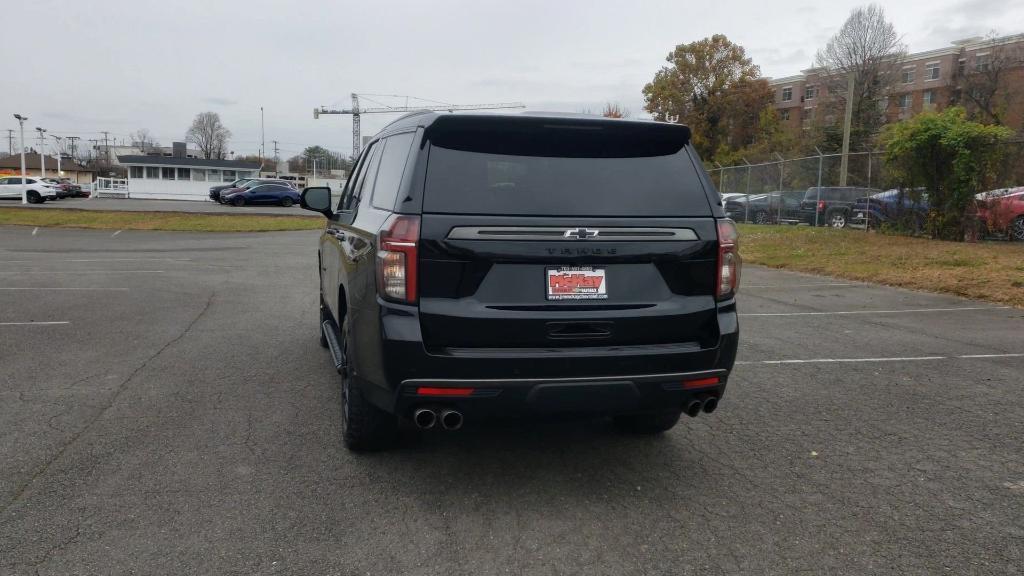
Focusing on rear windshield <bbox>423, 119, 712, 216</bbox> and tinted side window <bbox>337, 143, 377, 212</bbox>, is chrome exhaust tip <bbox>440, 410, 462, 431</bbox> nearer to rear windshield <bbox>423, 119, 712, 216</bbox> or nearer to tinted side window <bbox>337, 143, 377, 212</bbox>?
rear windshield <bbox>423, 119, 712, 216</bbox>

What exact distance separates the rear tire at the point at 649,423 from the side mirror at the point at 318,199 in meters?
2.94

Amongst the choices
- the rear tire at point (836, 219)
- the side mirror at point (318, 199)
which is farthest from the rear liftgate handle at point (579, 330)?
the rear tire at point (836, 219)

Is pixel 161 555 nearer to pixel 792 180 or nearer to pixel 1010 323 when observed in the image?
pixel 1010 323

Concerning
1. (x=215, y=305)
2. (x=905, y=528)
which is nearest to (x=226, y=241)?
(x=215, y=305)

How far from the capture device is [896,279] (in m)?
12.5

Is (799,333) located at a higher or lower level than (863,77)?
lower

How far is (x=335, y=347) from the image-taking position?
5031 mm

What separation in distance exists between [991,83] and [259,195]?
52513 mm

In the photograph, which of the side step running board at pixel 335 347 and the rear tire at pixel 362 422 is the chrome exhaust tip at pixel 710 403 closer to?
the rear tire at pixel 362 422

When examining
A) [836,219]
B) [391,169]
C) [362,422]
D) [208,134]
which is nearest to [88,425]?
A: [362,422]

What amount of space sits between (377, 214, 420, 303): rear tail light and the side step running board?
112 centimetres

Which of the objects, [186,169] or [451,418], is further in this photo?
[186,169]

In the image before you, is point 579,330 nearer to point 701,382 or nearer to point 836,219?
point 701,382

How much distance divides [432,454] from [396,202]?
1629 mm
